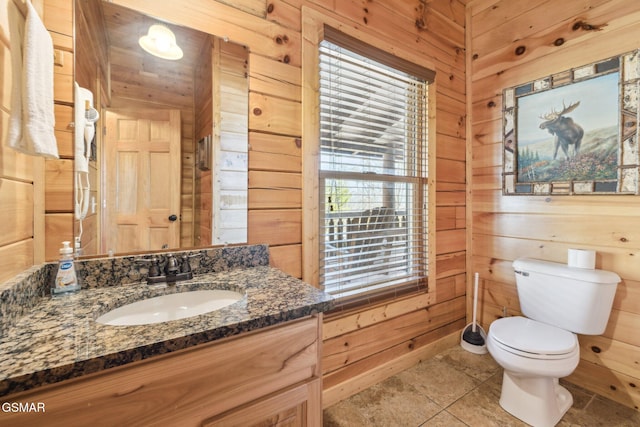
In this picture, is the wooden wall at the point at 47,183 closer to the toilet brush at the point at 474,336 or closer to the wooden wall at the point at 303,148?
the wooden wall at the point at 303,148

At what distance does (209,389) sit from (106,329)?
0.30m

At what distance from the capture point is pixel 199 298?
1.08 meters

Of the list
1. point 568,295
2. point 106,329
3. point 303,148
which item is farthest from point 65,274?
point 568,295

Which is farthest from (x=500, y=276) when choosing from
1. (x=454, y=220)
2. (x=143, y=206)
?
(x=143, y=206)

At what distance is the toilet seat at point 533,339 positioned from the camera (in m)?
1.32

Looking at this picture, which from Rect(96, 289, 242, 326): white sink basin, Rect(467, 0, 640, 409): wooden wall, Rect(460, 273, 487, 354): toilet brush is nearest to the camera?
Rect(96, 289, 242, 326): white sink basin

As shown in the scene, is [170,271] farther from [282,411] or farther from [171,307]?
[282,411]

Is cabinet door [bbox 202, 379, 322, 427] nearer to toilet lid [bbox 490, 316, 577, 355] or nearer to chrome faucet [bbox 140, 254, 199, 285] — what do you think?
chrome faucet [bbox 140, 254, 199, 285]

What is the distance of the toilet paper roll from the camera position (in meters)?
1.60

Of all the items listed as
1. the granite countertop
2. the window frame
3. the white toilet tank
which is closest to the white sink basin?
the granite countertop

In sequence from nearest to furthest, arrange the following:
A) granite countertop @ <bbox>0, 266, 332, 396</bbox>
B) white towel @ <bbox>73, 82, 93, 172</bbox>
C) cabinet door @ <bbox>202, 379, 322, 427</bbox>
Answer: granite countertop @ <bbox>0, 266, 332, 396</bbox> < cabinet door @ <bbox>202, 379, 322, 427</bbox> < white towel @ <bbox>73, 82, 93, 172</bbox>

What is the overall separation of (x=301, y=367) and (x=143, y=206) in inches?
34.6

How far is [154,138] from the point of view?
1.18 m

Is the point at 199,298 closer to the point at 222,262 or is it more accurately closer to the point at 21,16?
the point at 222,262
